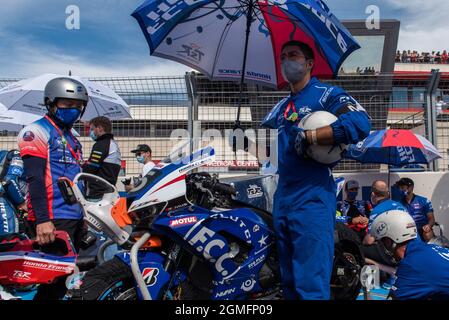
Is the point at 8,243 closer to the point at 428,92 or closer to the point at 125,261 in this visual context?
the point at 125,261

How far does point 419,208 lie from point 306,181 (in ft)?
16.6

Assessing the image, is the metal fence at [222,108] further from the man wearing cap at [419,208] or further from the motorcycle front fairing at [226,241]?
the motorcycle front fairing at [226,241]

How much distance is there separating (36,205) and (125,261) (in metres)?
0.77

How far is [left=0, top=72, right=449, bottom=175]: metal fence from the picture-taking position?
305 inches

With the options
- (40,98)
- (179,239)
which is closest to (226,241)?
(179,239)

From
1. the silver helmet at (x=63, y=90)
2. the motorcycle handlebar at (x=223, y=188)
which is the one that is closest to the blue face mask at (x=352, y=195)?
the motorcycle handlebar at (x=223, y=188)

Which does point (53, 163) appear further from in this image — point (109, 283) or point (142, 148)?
point (142, 148)

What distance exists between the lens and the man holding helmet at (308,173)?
9.02 feet

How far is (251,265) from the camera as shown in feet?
10.7

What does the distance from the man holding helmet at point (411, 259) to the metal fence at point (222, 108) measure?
4428mm

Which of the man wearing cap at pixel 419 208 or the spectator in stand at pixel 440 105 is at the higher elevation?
the spectator in stand at pixel 440 105

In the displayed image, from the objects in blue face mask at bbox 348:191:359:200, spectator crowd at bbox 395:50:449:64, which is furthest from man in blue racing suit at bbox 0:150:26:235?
spectator crowd at bbox 395:50:449:64

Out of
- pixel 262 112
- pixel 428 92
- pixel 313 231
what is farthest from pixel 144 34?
pixel 428 92

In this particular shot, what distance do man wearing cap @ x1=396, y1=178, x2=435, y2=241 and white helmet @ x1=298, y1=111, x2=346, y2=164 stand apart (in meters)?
4.71
